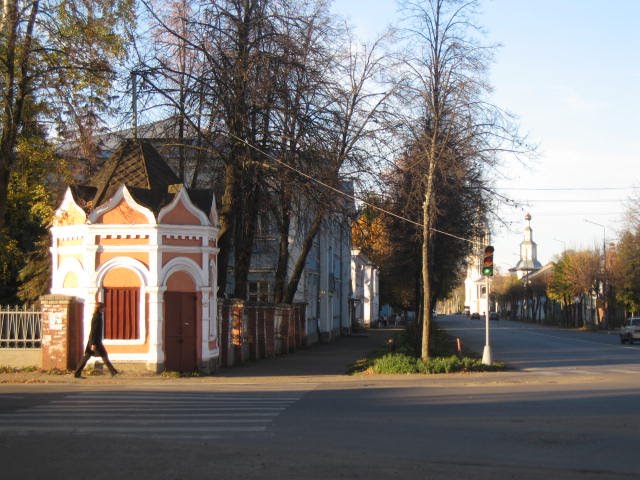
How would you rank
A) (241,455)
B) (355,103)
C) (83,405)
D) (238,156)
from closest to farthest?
(241,455) → (83,405) → (238,156) → (355,103)

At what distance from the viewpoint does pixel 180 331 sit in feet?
78.3

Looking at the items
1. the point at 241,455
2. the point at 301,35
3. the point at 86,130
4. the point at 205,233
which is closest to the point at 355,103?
the point at 301,35

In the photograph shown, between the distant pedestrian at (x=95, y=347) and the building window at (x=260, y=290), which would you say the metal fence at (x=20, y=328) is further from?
the building window at (x=260, y=290)

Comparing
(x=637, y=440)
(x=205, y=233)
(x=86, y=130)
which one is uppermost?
(x=86, y=130)

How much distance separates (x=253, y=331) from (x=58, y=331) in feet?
30.6

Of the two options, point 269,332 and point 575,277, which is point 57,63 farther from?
point 575,277

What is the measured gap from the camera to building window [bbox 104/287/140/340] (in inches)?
918

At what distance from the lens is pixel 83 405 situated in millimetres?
15641

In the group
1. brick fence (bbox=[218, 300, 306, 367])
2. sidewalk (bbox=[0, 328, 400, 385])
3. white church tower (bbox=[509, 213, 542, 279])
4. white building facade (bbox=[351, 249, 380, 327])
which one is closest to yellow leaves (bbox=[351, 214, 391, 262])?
brick fence (bbox=[218, 300, 306, 367])

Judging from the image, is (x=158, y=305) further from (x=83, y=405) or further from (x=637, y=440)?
(x=637, y=440)

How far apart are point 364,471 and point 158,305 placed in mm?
14792

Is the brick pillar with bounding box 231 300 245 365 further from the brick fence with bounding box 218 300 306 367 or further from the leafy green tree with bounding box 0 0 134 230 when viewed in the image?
the leafy green tree with bounding box 0 0 134 230

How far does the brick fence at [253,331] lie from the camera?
27.0 metres

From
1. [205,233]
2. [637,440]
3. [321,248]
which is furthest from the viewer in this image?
[321,248]
